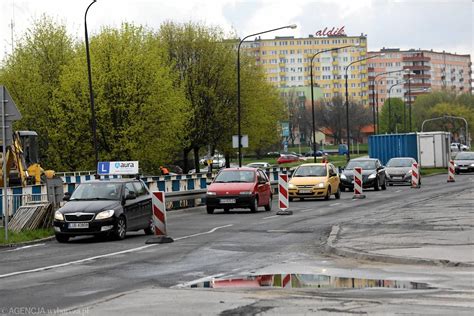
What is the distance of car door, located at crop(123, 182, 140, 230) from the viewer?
2298cm

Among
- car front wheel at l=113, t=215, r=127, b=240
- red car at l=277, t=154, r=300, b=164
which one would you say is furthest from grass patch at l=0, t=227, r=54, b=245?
red car at l=277, t=154, r=300, b=164

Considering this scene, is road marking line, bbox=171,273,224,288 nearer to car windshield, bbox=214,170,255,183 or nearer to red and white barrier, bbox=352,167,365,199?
car windshield, bbox=214,170,255,183

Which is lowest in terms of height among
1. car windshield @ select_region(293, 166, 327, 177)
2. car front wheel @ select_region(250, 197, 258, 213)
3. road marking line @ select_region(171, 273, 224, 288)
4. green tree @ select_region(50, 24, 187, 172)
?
car front wheel @ select_region(250, 197, 258, 213)

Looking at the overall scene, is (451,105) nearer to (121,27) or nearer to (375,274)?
(121,27)

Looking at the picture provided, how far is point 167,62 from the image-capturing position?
252 ft

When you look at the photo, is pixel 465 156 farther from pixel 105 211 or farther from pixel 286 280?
pixel 286 280

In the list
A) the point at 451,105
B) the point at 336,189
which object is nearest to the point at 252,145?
the point at 336,189

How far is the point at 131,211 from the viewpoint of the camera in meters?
23.2

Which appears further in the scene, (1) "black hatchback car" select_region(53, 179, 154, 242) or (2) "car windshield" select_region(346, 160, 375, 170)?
(2) "car windshield" select_region(346, 160, 375, 170)

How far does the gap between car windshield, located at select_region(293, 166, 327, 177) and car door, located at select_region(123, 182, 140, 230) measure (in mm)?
18204

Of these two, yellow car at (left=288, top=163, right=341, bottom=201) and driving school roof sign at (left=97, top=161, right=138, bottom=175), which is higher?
driving school roof sign at (left=97, top=161, right=138, bottom=175)

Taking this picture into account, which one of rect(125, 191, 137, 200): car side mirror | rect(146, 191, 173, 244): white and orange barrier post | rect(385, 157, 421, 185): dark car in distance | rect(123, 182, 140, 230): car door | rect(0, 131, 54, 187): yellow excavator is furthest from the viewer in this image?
rect(385, 157, 421, 185): dark car in distance

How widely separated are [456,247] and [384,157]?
55690mm

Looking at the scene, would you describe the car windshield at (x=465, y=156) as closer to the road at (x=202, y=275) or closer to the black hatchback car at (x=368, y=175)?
the black hatchback car at (x=368, y=175)
